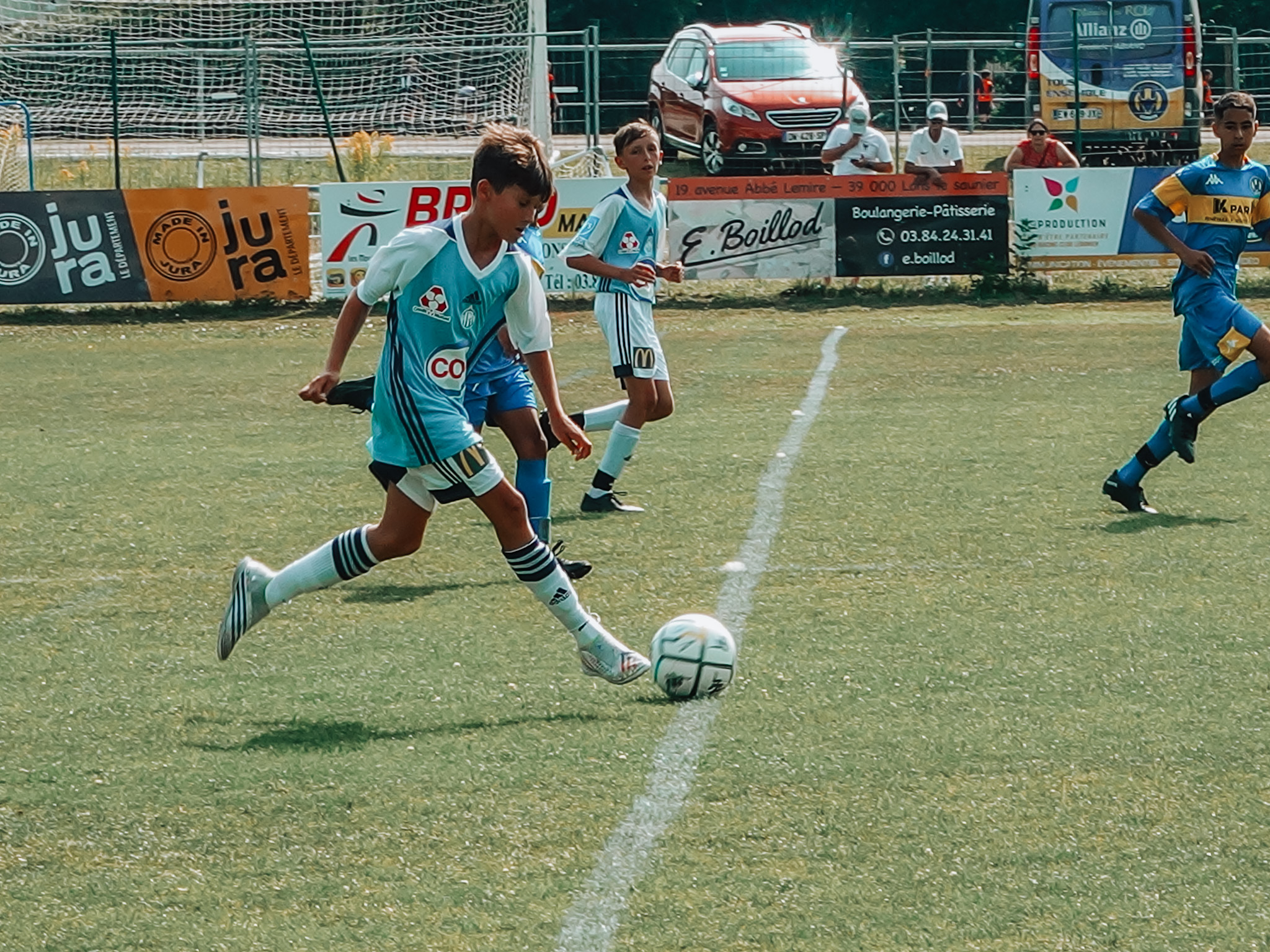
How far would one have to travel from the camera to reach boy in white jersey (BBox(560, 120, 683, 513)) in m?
8.40

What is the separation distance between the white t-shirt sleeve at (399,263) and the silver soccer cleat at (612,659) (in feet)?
3.87

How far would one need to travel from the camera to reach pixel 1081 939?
11.4 ft

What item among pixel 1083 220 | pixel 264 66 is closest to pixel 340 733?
pixel 1083 220

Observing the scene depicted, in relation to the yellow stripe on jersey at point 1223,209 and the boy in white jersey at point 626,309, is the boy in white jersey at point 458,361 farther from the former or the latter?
the yellow stripe on jersey at point 1223,209

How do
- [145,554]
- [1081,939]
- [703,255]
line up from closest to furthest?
[1081,939] < [145,554] < [703,255]

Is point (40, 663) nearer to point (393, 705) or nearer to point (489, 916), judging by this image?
point (393, 705)

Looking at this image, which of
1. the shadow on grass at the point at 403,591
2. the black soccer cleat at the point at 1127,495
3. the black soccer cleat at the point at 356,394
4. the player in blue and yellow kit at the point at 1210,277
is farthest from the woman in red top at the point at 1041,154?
the black soccer cleat at the point at 356,394

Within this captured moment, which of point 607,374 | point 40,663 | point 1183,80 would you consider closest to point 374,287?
point 40,663

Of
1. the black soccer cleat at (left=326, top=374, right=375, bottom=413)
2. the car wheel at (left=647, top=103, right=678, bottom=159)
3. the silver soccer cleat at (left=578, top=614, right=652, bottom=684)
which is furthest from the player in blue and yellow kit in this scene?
the car wheel at (left=647, top=103, right=678, bottom=159)

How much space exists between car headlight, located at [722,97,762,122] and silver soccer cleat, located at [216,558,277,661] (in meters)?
20.0

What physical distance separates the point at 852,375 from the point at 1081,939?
9.75 m

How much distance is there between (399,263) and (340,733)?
139cm

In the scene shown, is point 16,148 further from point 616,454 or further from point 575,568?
point 575,568

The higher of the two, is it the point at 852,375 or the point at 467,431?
the point at 467,431
